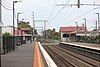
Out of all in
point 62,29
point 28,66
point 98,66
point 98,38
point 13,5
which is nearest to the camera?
point 28,66

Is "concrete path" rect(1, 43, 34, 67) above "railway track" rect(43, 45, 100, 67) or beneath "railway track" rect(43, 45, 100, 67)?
above

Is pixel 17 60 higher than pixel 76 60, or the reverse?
pixel 17 60

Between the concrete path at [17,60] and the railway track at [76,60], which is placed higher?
the concrete path at [17,60]

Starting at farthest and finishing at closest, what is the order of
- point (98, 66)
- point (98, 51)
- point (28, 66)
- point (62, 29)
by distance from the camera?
point (62, 29) → point (98, 51) → point (98, 66) → point (28, 66)

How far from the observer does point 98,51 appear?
3922cm

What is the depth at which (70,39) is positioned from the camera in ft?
381

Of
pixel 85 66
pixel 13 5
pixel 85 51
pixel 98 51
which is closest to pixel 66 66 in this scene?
pixel 85 66

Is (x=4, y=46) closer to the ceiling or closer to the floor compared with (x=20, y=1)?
closer to the floor

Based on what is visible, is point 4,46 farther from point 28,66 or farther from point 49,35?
point 49,35

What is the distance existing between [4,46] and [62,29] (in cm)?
13086

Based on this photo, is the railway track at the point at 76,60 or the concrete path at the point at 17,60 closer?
the concrete path at the point at 17,60

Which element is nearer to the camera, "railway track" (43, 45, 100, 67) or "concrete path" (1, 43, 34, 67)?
"concrete path" (1, 43, 34, 67)

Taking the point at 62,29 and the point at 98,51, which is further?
the point at 62,29

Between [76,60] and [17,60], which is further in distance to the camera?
[76,60]
